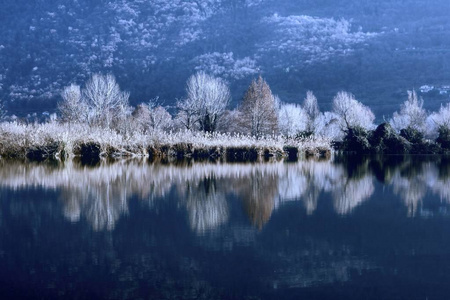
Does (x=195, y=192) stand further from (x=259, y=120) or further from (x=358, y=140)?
(x=259, y=120)

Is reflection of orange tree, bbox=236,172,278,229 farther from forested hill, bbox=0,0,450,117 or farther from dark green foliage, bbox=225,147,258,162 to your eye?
forested hill, bbox=0,0,450,117

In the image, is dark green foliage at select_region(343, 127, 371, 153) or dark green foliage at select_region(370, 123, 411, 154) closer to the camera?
dark green foliage at select_region(343, 127, 371, 153)

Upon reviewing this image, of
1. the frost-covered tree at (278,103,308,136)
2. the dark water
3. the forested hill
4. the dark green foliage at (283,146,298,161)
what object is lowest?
the dark water

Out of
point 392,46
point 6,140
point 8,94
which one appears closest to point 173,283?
point 6,140

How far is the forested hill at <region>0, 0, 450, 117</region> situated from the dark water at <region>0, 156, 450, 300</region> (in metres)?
73.4

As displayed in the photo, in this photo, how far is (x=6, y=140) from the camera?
27.0 meters

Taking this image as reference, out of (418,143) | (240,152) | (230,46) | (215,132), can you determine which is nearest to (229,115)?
(215,132)

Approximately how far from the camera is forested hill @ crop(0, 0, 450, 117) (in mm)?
91125

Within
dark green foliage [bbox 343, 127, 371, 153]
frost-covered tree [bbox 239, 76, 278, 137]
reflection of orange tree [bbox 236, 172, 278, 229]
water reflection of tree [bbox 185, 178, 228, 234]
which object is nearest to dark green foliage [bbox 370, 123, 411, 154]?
dark green foliage [bbox 343, 127, 371, 153]

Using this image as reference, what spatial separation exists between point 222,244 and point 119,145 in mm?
23978

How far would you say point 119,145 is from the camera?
29.9 meters

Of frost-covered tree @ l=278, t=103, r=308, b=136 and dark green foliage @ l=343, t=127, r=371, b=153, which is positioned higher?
frost-covered tree @ l=278, t=103, r=308, b=136

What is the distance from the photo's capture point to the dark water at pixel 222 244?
5148mm

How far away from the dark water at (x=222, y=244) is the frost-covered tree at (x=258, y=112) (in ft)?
101
